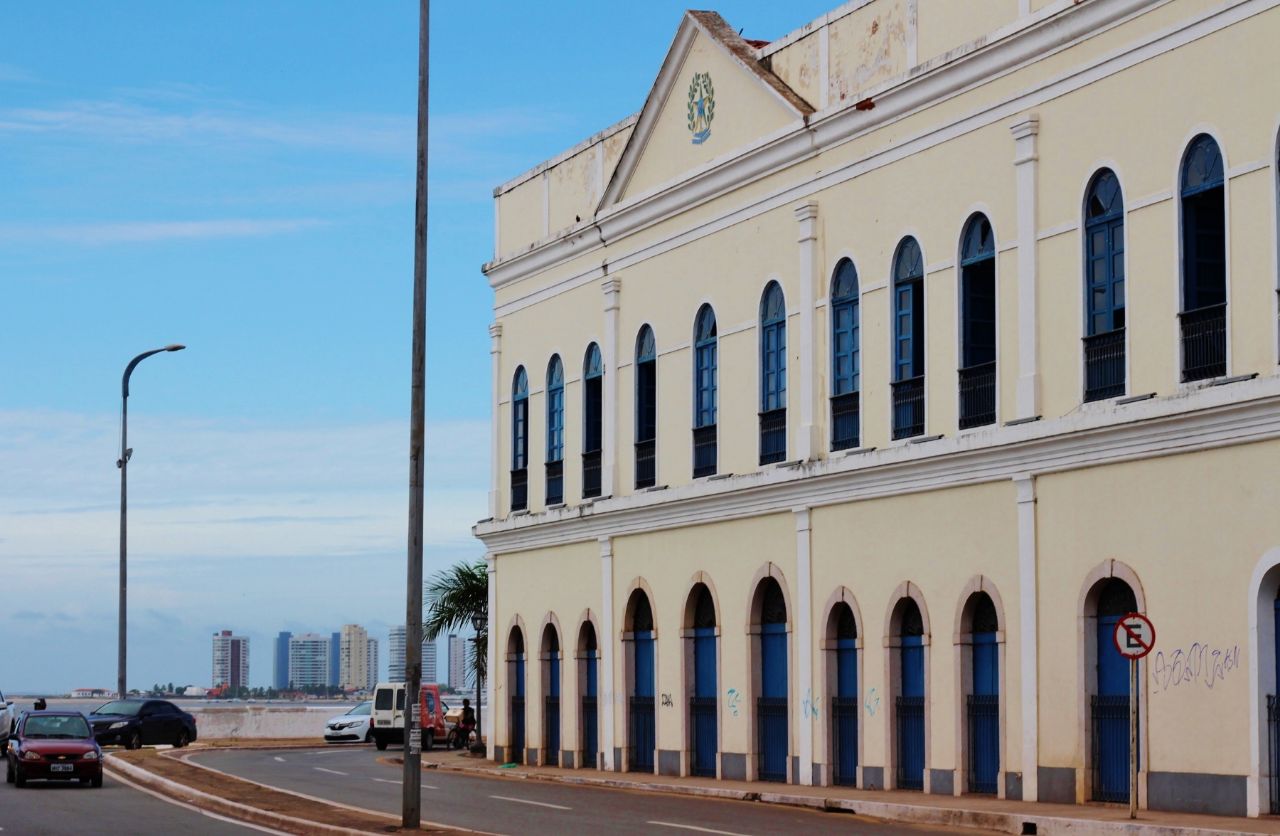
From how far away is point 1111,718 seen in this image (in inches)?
1011

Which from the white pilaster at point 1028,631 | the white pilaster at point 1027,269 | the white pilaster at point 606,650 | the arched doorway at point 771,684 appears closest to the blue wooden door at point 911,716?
the white pilaster at point 1028,631

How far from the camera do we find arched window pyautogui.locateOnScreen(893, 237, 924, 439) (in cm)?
2988

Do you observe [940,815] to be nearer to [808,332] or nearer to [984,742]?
[984,742]

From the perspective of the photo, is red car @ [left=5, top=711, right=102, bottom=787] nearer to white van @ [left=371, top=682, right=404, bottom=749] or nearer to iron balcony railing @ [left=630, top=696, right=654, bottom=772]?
iron balcony railing @ [left=630, top=696, right=654, bottom=772]

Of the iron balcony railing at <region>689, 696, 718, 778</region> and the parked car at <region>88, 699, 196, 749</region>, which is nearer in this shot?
the iron balcony railing at <region>689, 696, 718, 778</region>

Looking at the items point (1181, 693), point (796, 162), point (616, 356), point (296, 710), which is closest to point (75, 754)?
point (616, 356)

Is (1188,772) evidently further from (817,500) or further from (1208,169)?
(817,500)

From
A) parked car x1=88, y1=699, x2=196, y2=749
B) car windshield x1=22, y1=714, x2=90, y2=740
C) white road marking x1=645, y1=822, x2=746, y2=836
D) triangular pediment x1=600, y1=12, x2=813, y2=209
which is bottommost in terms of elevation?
parked car x1=88, y1=699, x2=196, y2=749

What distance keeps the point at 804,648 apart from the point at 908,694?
102 inches

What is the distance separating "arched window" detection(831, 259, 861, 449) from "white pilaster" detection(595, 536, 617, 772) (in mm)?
8033

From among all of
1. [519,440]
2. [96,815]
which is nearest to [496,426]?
[519,440]

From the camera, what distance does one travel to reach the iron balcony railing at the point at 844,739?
31.3m

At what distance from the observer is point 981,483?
92.5 feet

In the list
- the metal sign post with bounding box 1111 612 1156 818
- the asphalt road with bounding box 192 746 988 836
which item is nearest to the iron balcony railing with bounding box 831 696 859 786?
the asphalt road with bounding box 192 746 988 836
